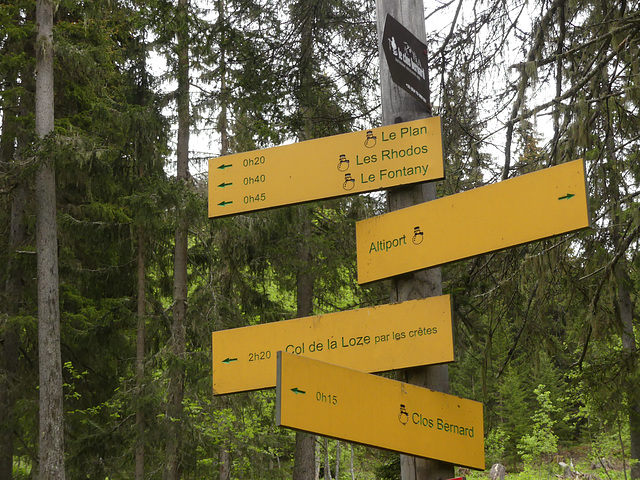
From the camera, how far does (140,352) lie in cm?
1390

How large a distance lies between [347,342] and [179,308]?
422 inches

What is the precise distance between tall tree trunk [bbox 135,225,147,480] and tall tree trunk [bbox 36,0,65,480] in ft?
6.00

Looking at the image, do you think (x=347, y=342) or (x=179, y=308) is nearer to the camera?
(x=347, y=342)

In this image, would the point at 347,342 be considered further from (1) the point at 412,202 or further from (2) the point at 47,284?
(2) the point at 47,284

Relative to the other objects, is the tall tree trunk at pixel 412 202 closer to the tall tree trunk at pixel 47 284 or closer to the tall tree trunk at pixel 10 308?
the tall tree trunk at pixel 47 284

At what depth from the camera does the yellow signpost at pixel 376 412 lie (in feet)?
7.86

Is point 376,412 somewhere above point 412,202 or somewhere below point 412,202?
below

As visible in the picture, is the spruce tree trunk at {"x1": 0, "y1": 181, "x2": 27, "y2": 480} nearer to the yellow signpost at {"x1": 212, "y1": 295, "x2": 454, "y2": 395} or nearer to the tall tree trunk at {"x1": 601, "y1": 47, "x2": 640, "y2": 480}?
the tall tree trunk at {"x1": 601, "y1": 47, "x2": 640, "y2": 480}

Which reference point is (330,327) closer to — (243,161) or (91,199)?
(243,161)

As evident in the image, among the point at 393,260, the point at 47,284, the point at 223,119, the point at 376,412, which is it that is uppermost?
the point at 223,119

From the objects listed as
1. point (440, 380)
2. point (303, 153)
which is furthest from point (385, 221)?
point (440, 380)

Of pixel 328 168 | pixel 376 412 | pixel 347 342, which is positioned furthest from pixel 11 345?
pixel 376 412

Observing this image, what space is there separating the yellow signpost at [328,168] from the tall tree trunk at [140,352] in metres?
10.5

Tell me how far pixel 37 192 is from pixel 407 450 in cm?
1101
